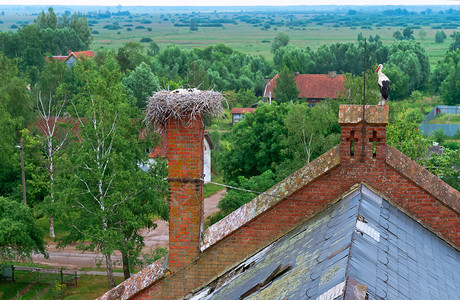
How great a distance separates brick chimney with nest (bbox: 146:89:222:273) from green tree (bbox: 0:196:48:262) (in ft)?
60.9

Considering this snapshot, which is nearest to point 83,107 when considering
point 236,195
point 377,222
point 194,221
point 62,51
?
point 236,195

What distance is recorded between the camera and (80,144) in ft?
88.8

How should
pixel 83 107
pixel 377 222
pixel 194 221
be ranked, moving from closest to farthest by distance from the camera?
1. pixel 377 222
2. pixel 194 221
3. pixel 83 107

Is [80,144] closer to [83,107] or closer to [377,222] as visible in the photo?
[83,107]

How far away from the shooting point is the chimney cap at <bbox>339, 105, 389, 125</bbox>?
9820 millimetres

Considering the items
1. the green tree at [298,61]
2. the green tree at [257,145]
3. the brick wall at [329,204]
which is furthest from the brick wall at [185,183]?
the green tree at [298,61]

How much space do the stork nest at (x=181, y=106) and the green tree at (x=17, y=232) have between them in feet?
61.5

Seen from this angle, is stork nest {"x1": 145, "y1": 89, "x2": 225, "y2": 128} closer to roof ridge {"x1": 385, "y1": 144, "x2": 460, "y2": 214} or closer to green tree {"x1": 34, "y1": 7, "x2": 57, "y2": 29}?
roof ridge {"x1": 385, "y1": 144, "x2": 460, "y2": 214}

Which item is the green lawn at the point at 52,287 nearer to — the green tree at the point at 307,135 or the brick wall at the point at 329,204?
the green tree at the point at 307,135

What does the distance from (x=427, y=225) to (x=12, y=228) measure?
68.6 ft

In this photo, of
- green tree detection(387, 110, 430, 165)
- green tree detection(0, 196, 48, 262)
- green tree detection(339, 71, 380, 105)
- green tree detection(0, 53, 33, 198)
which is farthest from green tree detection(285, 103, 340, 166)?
green tree detection(0, 53, 33, 198)

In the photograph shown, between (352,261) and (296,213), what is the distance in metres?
3.08

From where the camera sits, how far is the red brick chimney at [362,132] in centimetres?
986

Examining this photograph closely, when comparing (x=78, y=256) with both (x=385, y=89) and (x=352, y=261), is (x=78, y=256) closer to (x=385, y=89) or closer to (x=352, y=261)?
(x=385, y=89)
